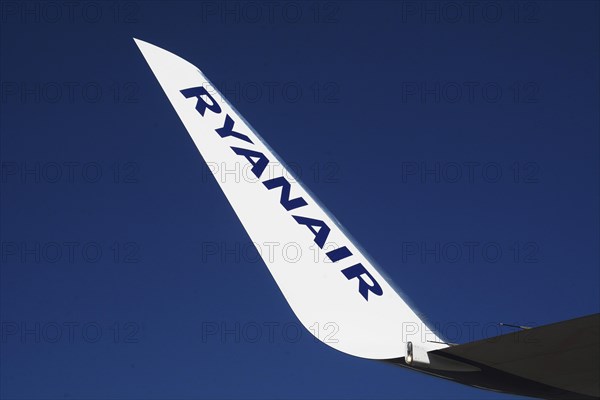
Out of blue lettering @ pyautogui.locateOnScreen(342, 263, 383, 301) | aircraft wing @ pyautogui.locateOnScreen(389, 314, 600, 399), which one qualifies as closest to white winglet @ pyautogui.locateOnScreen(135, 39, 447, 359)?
blue lettering @ pyautogui.locateOnScreen(342, 263, 383, 301)

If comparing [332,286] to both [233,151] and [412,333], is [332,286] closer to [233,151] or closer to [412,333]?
[412,333]

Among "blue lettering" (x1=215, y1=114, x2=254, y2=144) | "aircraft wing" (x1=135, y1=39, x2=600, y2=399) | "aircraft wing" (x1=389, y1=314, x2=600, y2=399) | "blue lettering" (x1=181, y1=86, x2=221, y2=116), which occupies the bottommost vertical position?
"aircraft wing" (x1=389, y1=314, x2=600, y2=399)

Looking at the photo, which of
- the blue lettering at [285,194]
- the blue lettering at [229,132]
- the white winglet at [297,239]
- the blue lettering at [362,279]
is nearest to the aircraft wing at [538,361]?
the white winglet at [297,239]

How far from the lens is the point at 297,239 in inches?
312

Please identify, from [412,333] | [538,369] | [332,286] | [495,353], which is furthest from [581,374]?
[332,286]

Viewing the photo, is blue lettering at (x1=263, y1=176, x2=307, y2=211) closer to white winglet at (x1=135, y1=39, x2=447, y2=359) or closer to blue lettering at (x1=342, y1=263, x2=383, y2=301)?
white winglet at (x1=135, y1=39, x2=447, y2=359)

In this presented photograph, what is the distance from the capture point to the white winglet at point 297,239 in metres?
7.29

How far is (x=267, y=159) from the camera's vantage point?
27.7ft

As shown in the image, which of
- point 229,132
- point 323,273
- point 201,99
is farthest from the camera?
point 201,99

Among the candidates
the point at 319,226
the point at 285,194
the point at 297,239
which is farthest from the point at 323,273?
the point at 285,194

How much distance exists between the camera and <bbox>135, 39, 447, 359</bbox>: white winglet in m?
7.29

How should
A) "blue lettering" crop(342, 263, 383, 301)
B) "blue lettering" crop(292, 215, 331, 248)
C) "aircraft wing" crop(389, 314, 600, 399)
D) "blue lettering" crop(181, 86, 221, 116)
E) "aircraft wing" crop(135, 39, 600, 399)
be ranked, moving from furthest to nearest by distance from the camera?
"blue lettering" crop(181, 86, 221, 116) → "blue lettering" crop(292, 215, 331, 248) → "blue lettering" crop(342, 263, 383, 301) → "aircraft wing" crop(135, 39, 600, 399) → "aircraft wing" crop(389, 314, 600, 399)

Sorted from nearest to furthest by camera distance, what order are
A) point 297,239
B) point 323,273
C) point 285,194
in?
point 323,273 < point 297,239 < point 285,194

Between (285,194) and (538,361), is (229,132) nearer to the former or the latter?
(285,194)
